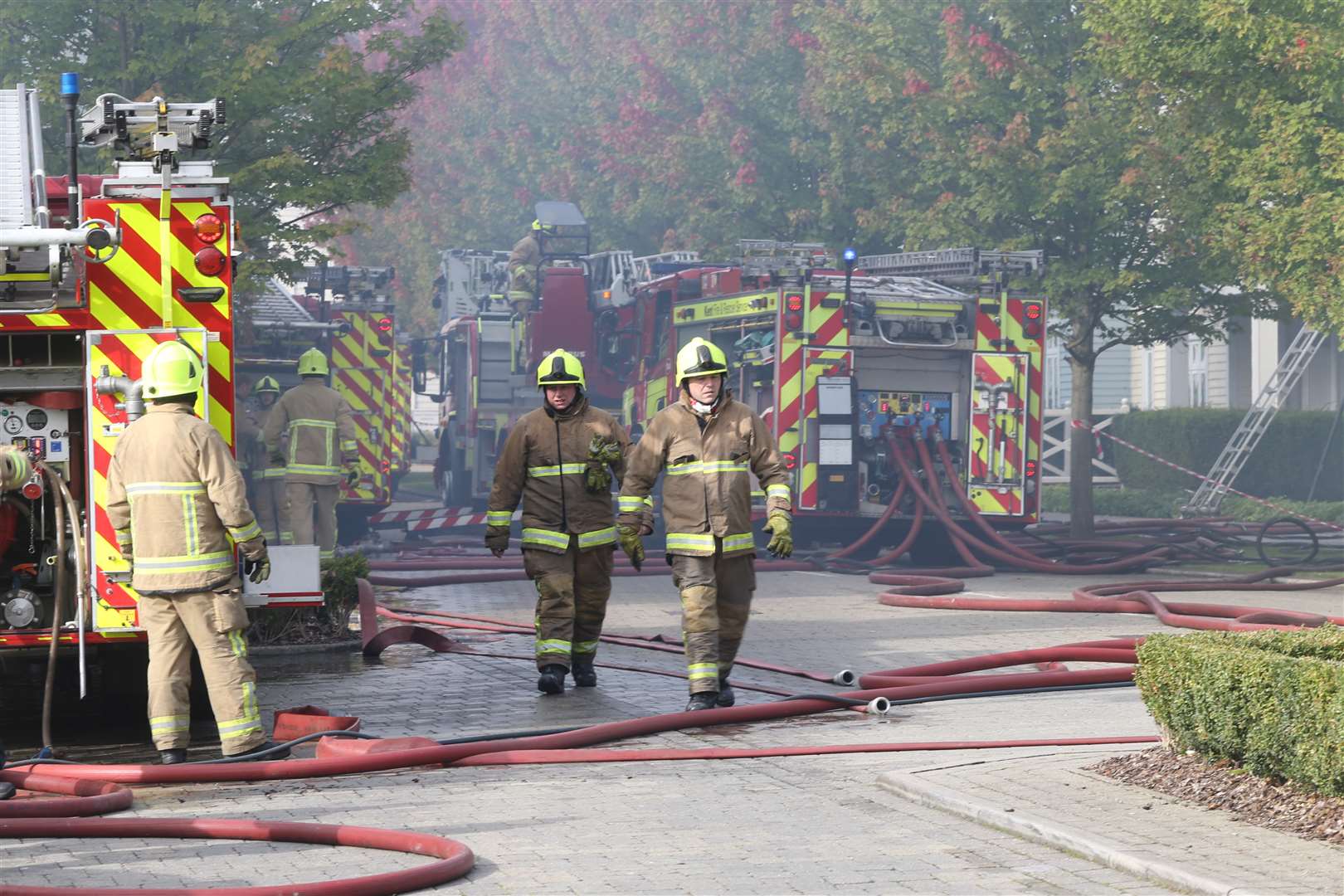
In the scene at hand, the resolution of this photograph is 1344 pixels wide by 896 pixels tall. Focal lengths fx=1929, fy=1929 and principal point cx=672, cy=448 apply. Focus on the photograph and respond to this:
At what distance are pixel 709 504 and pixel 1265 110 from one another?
9848 mm

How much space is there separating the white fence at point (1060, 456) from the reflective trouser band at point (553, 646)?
73.3 ft

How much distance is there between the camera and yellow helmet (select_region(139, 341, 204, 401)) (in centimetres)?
765

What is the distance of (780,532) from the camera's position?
8938 mm

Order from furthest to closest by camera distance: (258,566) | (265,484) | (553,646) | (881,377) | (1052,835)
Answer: (881,377) → (265,484) → (553,646) → (258,566) → (1052,835)

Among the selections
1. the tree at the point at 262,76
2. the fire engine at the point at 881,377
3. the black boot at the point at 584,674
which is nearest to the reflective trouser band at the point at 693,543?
the black boot at the point at 584,674

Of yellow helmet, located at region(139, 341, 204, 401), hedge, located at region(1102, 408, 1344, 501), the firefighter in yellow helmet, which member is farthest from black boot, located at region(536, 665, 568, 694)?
hedge, located at region(1102, 408, 1344, 501)

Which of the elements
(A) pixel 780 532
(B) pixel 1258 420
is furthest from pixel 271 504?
(B) pixel 1258 420

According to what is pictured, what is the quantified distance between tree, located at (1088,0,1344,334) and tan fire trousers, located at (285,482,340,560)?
8437 millimetres

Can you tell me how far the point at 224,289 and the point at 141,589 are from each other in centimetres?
130

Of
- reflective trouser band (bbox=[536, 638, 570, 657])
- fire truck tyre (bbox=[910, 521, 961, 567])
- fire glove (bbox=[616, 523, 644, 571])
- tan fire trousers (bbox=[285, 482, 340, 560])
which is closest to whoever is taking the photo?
fire glove (bbox=[616, 523, 644, 571])

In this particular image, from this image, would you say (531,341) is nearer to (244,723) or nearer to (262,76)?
(262,76)

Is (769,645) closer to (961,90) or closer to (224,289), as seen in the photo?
(224,289)

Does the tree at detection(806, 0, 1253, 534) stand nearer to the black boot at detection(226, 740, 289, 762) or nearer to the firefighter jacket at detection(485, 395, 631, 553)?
the firefighter jacket at detection(485, 395, 631, 553)

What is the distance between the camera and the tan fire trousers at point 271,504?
49.9ft
